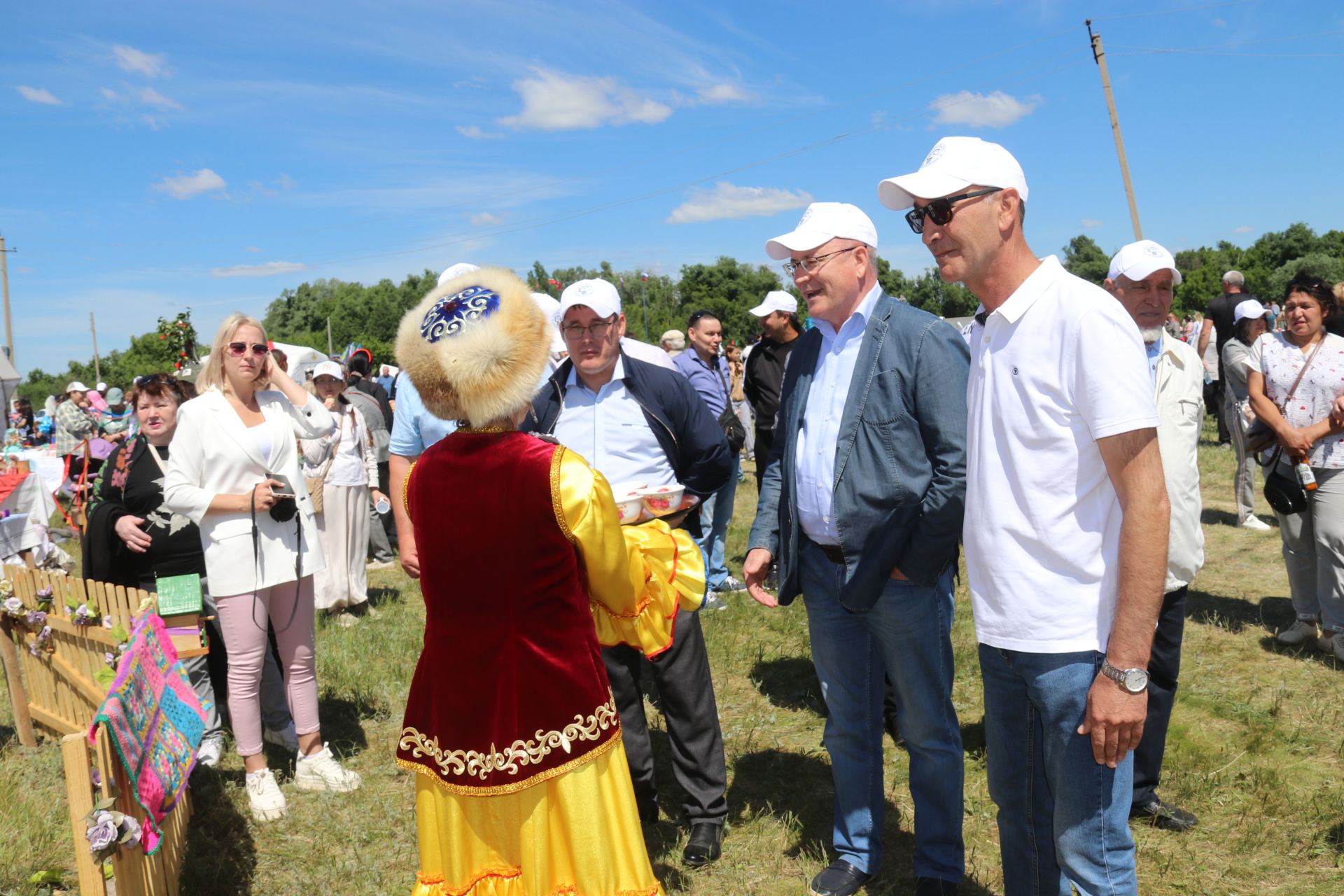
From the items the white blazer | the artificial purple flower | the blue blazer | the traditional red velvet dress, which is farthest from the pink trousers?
the blue blazer

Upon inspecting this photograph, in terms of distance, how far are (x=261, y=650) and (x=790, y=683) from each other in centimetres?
298

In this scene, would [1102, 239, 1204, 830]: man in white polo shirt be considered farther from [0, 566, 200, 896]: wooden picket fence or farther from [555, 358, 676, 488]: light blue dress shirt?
[0, 566, 200, 896]: wooden picket fence

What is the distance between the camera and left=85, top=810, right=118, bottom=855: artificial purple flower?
2463 mm

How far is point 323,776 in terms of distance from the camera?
4.50 meters

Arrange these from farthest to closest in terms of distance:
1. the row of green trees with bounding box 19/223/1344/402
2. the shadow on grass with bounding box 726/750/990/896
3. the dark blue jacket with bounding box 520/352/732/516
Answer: the row of green trees with bounding box 19/223/1344/402, the dark blue jacket with bounding box 520/352/732/516, the shadow on grass with bounding box 726/750/990/896

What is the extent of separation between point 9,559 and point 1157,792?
6720 millimetres

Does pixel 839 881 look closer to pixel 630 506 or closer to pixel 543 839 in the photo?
pixel 543 839

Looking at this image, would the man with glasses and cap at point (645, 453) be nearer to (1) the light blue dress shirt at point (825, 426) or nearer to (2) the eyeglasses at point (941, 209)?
(1) the light blue dress shirt at point (825, 426)

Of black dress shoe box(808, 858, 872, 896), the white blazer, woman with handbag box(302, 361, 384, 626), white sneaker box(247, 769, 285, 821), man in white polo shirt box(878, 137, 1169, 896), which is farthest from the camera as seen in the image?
woman with handbag box(302, 361, 384, 626)

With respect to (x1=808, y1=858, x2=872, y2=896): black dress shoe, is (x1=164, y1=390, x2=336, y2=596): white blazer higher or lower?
higher

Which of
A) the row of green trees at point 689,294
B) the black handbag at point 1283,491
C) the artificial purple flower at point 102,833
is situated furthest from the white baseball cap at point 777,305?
the row of green trees at point 689,294

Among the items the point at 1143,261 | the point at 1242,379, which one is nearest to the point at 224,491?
the point at 1143,261

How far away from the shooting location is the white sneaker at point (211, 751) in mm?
4711

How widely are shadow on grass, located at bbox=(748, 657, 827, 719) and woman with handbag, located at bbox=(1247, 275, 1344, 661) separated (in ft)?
9.90
